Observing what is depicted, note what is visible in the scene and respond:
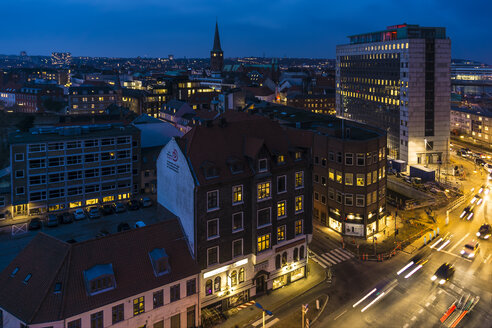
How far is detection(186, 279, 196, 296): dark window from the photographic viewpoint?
39781 millimetres

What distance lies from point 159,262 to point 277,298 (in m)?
16.1

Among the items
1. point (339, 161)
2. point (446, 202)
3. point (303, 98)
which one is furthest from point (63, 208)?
point (303, 98)

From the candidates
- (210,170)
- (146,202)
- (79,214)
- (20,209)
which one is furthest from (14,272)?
(146,202)

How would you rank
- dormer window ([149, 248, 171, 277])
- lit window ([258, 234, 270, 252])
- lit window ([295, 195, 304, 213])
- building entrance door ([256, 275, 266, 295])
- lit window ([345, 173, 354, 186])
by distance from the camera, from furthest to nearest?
lit window ([345, 173, 354, 186]), lit window ([295, 195, 304, 213]), building entrance door ([256, 275, 266, 295]), lit window ([258, 234, 270, 252]), dormer window ([149, 248, 171, 277])

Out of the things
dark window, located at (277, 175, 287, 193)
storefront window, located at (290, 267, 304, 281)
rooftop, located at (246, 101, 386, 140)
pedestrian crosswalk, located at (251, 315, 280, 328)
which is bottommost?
pedestrian crosswalk, located at (251, 315, 280, 328)

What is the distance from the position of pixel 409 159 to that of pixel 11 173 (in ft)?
326

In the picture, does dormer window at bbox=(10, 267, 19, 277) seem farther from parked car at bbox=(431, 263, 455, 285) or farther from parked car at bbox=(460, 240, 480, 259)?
parked car at bbox=(460, 240, 480, 259)

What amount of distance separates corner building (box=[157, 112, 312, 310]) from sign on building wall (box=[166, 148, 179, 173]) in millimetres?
117

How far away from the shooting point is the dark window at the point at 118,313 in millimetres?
35094

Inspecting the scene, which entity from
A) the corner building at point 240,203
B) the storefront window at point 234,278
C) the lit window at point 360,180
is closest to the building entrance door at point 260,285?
the corner building at point 240,203

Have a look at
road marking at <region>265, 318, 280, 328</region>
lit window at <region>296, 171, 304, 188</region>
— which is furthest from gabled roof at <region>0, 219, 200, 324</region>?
lit window at <region>296, 171, 304, 188</region>

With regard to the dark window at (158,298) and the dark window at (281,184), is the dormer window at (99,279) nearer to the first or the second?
the dark window at (158,298)

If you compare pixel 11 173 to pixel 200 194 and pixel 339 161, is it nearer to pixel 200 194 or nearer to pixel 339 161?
pixel 200 194

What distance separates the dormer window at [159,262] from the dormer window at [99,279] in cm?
407
